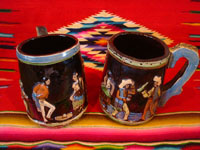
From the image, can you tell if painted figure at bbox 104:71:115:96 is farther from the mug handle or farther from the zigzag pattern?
the zigzag pattern

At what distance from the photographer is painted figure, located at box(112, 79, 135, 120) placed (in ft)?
1.77

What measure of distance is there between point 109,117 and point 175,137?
20 cm

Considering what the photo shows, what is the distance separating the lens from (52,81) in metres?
0.52

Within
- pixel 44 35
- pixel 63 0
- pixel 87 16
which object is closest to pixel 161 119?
pixel 44 35

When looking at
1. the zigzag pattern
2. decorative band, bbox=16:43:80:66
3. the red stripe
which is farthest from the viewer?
the zigzag pattern

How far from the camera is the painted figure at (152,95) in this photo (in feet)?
1.80

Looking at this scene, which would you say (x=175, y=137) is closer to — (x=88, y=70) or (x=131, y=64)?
(x=131, y=64)

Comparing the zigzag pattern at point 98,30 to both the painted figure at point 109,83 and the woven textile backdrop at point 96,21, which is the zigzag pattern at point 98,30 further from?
the painted figure at point 109,83

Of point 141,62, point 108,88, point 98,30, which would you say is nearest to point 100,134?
point 108,88

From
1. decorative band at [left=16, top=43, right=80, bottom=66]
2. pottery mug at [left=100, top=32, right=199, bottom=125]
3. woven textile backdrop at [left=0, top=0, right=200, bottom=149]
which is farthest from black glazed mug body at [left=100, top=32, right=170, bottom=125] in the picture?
Result: woven textile backdrop at [left=0, top=0, right=200, bottom=149]

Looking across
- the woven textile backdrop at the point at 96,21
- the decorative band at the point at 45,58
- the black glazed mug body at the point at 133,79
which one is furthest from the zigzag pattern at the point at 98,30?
the decorative band at the point at 45,58

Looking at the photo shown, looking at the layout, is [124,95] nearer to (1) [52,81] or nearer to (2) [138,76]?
(2) [138,76]

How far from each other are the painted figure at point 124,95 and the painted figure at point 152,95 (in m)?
0.04

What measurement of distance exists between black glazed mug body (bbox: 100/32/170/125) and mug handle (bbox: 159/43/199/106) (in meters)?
0.03
